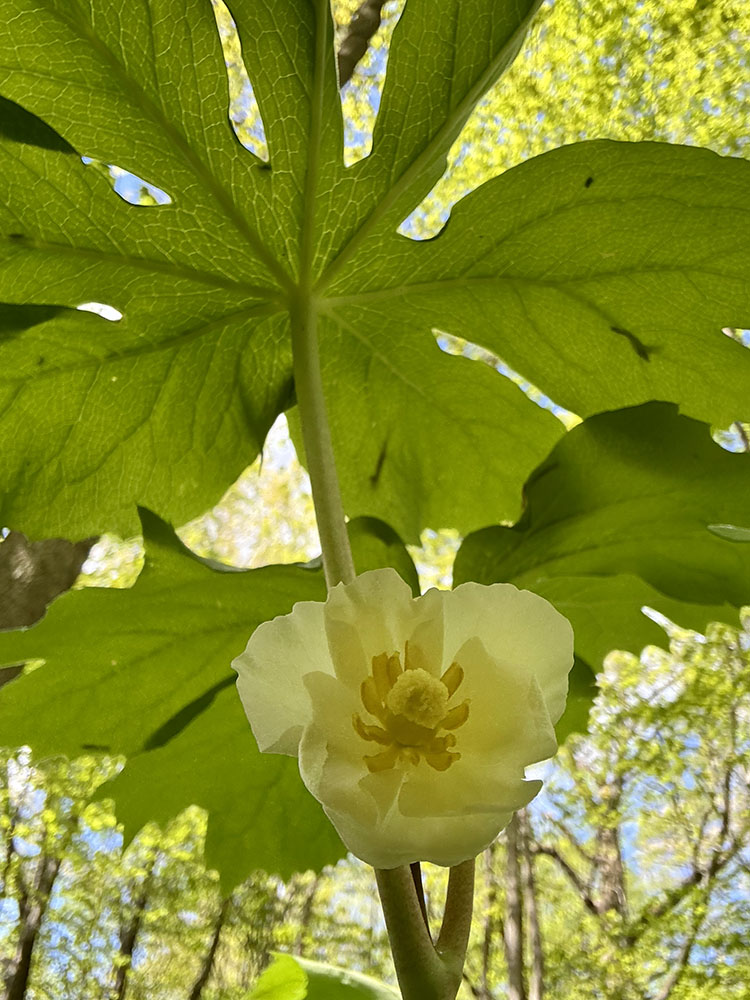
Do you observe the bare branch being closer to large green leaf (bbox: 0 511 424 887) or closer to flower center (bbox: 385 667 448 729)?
large green leaf (bbox: 0 511 424 887)

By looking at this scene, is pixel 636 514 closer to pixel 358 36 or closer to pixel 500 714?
pixel 500 714

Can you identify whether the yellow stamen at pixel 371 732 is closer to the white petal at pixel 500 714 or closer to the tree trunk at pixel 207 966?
the white petal at pixel 500 714

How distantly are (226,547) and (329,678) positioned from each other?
499cm

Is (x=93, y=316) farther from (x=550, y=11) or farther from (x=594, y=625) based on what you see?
(x=550, y=11)

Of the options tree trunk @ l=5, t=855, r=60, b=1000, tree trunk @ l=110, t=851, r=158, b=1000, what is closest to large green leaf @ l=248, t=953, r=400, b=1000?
tree trunk @ l=5, t=855, r=60, b=1000

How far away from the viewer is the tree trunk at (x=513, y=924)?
5.34 metres

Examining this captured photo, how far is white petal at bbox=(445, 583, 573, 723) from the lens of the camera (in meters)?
0.21

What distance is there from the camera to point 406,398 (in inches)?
19.7

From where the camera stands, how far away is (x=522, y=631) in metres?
0.21

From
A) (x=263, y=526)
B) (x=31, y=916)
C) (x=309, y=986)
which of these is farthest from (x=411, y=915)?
(x=31, y=916)

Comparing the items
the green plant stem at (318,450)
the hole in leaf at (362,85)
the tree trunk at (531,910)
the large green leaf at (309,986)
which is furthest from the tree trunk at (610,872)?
the green plant stem at (318,450)

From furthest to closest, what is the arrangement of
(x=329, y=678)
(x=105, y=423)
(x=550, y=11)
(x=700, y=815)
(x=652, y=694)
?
(x=700, y=815), (x=652, y=694), (x=550, y=11), (x=105, y=423), (x=329, y=678)

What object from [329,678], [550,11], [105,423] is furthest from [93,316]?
[550,11]

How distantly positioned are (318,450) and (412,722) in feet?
0.54
